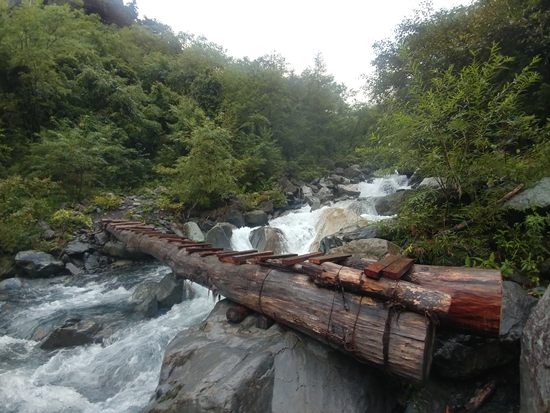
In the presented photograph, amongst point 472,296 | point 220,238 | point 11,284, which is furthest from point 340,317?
point 11,284

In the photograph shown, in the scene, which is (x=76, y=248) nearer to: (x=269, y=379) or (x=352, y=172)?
(x=269, y=379)

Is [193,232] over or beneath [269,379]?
over

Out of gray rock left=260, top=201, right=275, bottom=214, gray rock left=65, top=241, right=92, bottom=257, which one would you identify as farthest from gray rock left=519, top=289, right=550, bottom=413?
gray rock left=260, top=201, right=275, bottom=214

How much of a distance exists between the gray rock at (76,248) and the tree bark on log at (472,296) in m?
8.49

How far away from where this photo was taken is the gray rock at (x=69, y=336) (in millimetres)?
4211

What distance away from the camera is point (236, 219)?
10023 mm

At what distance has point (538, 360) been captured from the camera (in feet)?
6.21

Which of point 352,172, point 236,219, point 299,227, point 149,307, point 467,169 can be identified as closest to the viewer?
point 467,169

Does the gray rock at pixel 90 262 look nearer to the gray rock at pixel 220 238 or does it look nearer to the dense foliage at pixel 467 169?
the gray rock at pixel 220 238

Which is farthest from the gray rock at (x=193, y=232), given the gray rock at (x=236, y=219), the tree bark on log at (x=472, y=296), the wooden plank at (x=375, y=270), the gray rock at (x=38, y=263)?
the tree bark on log at (x=472, y=296)

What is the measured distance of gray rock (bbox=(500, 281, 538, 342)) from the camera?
232 centimetres

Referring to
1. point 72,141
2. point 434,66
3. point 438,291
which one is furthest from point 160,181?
point 438,291

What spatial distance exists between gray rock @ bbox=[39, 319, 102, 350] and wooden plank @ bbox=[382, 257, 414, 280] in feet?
15.2

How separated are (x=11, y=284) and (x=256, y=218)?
268 inches
